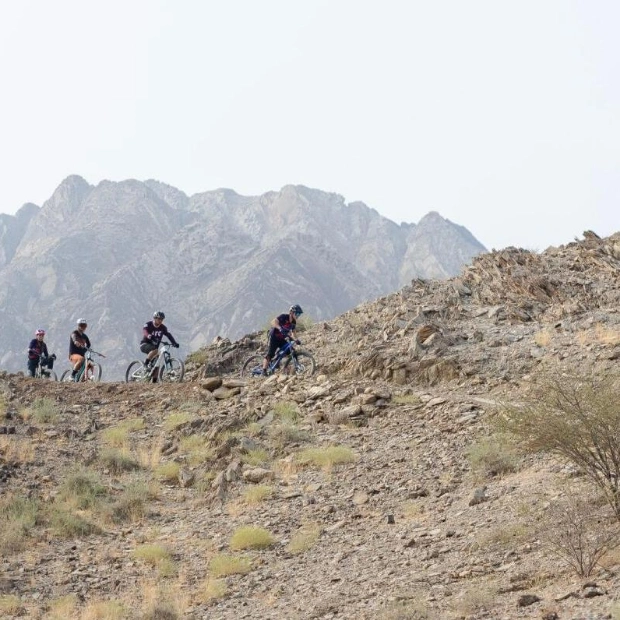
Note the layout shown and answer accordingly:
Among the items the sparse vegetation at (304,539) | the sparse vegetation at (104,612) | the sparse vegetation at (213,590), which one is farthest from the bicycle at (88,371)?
the sparse vegetation at (104,612)

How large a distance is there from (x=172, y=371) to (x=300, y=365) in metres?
3.15

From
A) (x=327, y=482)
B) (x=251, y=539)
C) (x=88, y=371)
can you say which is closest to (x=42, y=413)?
(x=88, y=371)

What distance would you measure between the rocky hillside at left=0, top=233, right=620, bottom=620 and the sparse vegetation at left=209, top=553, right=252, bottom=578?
24mm

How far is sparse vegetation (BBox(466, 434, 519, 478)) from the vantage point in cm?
1111

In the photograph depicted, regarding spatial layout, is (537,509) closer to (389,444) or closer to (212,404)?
(389,444)

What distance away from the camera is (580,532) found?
7.30m

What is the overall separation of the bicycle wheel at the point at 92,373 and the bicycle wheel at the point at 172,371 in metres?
1.93

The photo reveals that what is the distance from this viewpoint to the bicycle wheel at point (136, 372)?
808 inches

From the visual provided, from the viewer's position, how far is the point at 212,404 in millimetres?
17594

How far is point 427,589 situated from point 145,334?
13.2 m

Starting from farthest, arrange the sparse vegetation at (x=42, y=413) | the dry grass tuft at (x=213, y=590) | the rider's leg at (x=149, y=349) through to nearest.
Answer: the rider's leg at (x=149, y=349)
the sparse vegetation at (x=42, y=413)
the dry grass tuft at (x=213, y=590)

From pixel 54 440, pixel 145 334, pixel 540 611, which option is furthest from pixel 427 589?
pixel 145 334

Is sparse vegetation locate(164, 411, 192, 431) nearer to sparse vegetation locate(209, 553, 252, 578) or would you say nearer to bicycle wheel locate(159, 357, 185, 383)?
bicycle wheel locate(159, 357, 185, 383)

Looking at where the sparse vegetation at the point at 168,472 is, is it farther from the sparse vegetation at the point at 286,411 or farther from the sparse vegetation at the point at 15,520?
the sparse vegetation at the point at 286,411
